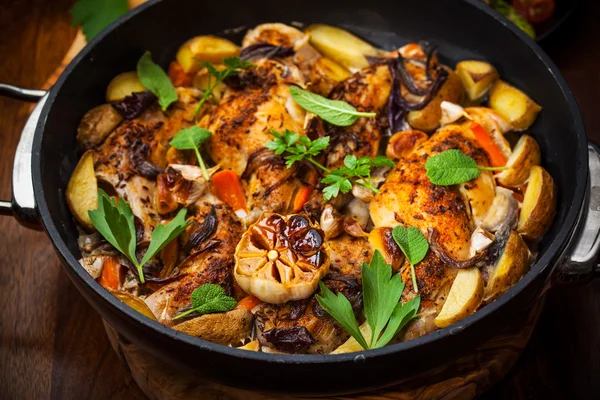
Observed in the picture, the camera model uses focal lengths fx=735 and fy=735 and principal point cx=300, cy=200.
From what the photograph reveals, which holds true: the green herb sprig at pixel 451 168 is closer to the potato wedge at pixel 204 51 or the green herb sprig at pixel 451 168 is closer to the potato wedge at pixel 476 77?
the potato wedge at pixel 476 77

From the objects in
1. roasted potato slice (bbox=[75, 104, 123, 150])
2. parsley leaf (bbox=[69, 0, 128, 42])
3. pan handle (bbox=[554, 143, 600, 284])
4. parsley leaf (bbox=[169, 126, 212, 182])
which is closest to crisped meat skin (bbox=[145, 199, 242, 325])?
parsley leaf (bbox=[169, 126, 212, 182])

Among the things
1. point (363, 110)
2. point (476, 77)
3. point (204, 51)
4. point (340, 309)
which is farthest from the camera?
point (204, 51)

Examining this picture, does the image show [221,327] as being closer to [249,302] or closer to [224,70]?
[249,302]

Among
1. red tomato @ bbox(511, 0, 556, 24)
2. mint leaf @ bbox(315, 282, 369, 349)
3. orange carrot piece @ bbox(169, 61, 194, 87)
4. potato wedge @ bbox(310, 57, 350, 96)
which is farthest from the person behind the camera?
red tomato @ bbox(511, 0, 556, 24)

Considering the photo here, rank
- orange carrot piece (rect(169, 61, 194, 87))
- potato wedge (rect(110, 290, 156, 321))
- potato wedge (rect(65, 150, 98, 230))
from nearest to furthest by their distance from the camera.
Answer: potato wedge (rect(110, 290, 156, 321)) → potato wedge (rect(65, 150, 98, 230)) → orange carrot piece (rect(169, 61, 194, 87))

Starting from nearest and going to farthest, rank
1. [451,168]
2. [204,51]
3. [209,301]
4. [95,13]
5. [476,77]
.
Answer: [209,301]
[451,168]
[476,77]
[204,51]
[95,13]

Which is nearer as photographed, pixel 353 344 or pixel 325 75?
pixel 353 344

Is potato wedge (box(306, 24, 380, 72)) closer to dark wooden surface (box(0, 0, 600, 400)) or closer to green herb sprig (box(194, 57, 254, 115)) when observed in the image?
green herb sprig (box(194, 57, 254, 115))

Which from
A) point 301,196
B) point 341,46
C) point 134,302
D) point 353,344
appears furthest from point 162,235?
point 341,46

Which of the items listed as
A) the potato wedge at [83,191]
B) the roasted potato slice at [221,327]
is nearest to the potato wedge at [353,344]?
the roasted potato slice at [221,327]
